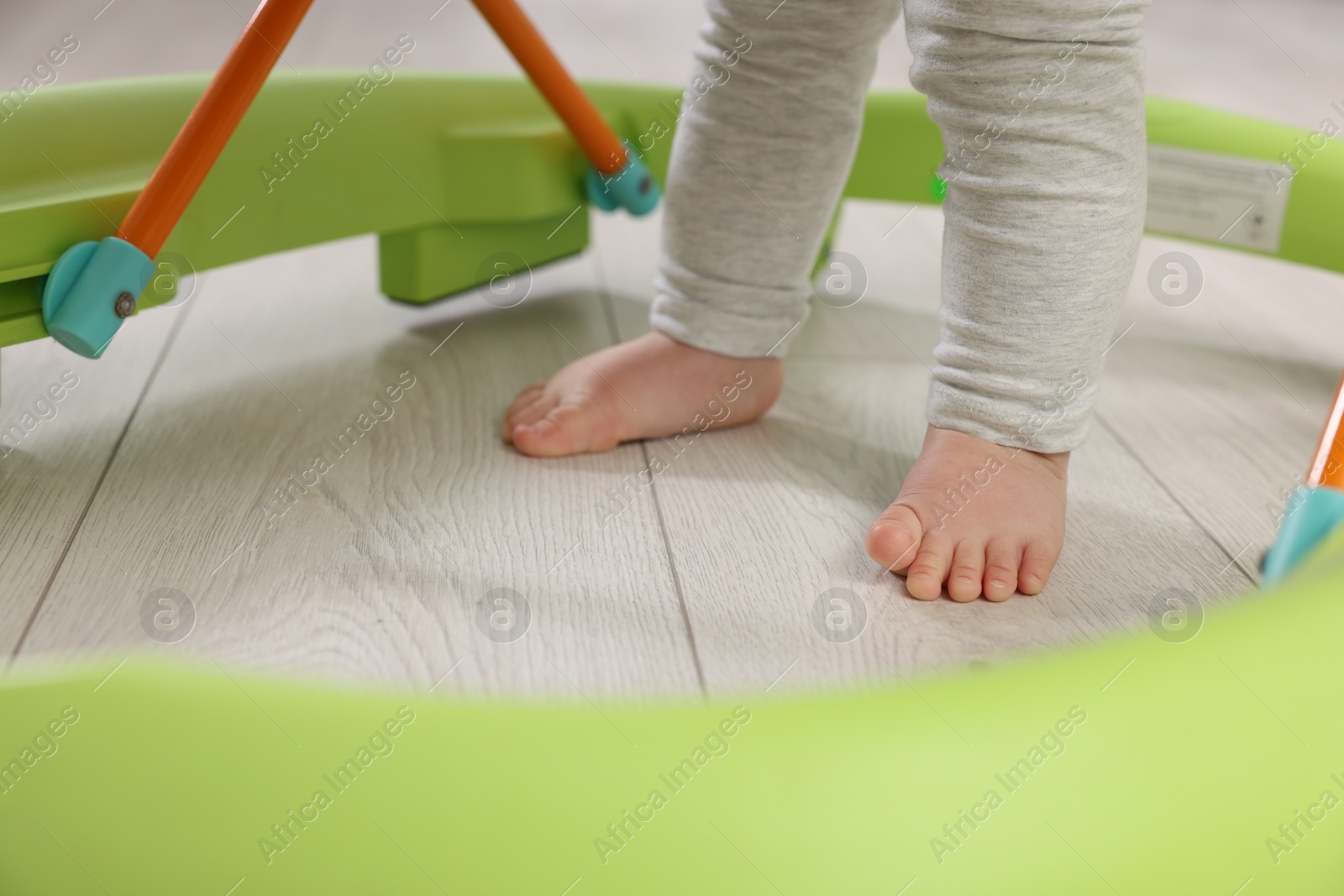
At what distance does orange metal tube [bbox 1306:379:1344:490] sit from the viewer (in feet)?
1.12

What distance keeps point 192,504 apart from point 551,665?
236 millimetres

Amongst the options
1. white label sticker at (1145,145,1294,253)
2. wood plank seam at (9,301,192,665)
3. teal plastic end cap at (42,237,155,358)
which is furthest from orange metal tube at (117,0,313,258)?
white label sticker at (1145,145,1294,253)

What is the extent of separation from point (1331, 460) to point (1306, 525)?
0.04 metres

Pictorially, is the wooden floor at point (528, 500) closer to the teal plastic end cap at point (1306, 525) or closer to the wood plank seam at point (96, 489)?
the wood plank seam at point (96, 489)

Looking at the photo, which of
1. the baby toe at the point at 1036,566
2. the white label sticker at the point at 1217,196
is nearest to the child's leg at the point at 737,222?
the baby toe at the point at 1036,566

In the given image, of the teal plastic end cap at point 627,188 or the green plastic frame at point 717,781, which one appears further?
the teal plastic end cap at point 627,188

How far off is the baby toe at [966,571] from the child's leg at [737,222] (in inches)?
8.2

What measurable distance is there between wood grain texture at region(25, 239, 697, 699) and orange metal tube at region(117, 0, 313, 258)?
0.13 m

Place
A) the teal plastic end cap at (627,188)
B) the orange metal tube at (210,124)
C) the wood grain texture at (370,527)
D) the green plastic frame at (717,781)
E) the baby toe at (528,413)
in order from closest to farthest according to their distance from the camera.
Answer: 1. the green plastic frame at (717,781)
2. the wood grain texture at (370,527)
3. the orange metal tube at (210,124)
4. the baby toe at (528,413)
5. the teal plastic end cap at (627,188)

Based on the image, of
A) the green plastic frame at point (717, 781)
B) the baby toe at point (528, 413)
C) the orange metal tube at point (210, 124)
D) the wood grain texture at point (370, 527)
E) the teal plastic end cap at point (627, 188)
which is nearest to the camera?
the green plastic frame at point (717, 781)

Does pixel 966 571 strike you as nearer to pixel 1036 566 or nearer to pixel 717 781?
pixel 1036 566

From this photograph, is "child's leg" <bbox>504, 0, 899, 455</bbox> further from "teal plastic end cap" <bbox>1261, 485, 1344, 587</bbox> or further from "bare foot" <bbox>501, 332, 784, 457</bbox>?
"teal plastic end cap" <bbox>1261, 485, 1344, 587</bbox>

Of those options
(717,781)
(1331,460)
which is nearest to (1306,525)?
(1331,460)

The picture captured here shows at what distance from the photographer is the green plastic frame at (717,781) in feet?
0.85
